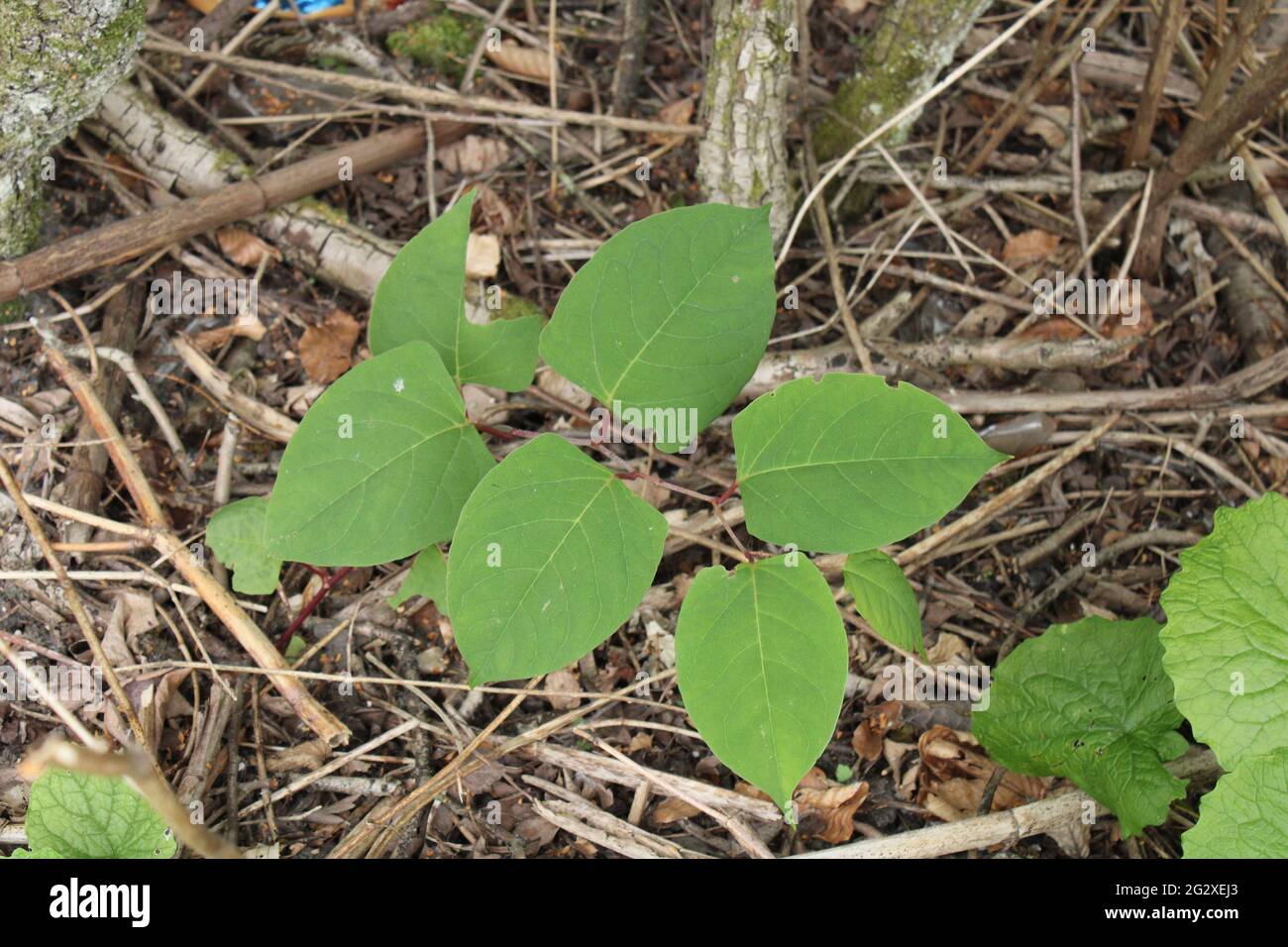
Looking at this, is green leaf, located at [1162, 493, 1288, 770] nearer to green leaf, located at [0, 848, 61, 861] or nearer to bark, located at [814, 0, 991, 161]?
bark, located at [814, 0, 991, 161]

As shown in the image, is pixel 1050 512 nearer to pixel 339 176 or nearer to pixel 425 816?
pixel 425 816

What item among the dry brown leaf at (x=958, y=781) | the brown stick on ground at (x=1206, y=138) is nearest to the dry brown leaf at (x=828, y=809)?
the dry brown leaf at (x=958, y=781)

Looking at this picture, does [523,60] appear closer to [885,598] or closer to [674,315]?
[674,315]

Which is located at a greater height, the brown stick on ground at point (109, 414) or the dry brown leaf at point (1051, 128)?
the dry brown leaf at point (1051, 128)

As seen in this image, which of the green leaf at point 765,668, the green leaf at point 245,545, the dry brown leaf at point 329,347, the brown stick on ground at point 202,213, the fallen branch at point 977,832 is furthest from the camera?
the dry brown leaf at point 329,347

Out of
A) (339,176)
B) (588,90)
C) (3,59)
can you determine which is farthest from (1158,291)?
(3,59)

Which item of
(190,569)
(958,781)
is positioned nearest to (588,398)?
(190,569)

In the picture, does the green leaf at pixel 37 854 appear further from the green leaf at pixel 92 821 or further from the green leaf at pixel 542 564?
the green leaf at pixel 542 564
